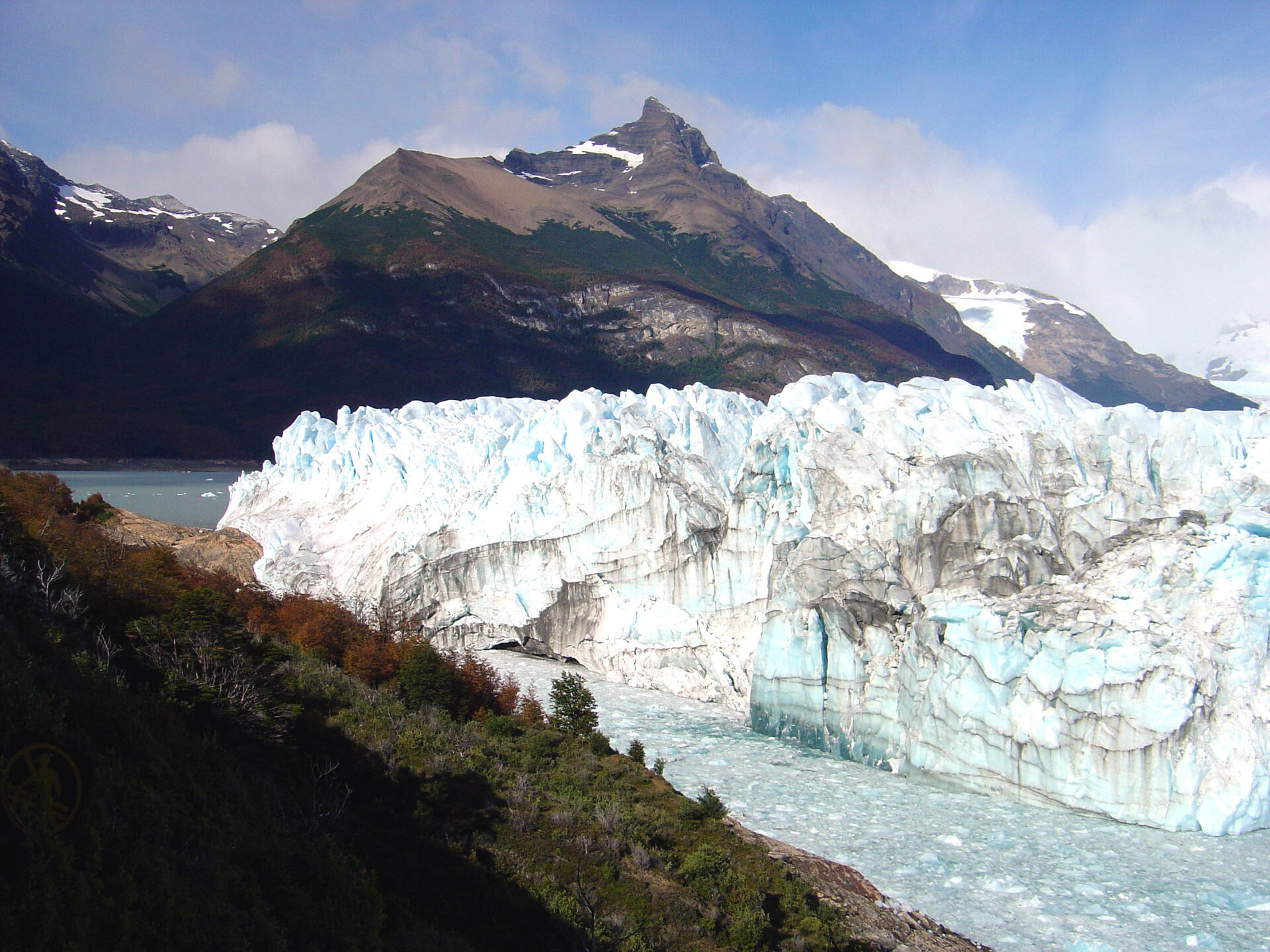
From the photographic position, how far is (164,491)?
54.1 metres

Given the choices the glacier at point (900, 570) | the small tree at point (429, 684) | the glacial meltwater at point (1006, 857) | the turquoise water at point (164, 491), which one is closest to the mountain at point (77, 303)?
the turquoise water at point (164, 491)

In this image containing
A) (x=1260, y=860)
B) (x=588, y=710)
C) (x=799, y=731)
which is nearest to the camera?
(x=1260, y=860)

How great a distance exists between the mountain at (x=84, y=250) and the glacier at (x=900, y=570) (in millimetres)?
111734

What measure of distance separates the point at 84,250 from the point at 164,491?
126174mm

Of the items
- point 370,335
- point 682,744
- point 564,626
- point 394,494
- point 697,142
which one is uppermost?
point 697,142

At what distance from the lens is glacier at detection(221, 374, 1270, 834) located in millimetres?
14523

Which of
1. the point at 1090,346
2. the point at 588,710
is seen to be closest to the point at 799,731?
the point at 588,710

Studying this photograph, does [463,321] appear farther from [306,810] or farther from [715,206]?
[306,810]

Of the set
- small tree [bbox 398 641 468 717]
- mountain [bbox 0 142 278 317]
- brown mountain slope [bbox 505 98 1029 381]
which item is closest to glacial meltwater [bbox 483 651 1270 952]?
small tree [bbox 398 641 468 717]

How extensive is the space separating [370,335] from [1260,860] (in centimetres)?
9420

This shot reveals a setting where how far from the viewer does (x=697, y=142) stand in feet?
632

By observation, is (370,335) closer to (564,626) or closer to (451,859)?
(564,626)

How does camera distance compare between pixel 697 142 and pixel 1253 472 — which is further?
pixel 697 142

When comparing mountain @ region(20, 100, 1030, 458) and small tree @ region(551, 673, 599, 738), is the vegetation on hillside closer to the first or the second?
small tree @ region(551, 673, 599, 738)
